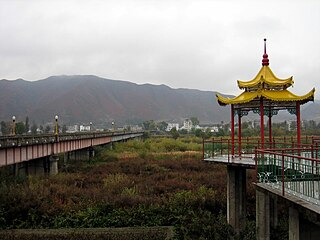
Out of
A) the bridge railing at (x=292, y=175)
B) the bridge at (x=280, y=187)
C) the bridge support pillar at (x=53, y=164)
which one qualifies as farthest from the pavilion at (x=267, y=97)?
the bridge support pillar at (x=53, y=164)

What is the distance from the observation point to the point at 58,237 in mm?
18031

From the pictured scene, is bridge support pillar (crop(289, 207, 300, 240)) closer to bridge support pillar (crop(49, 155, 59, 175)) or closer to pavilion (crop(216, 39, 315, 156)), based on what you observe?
pavilion (crop(216, 39, 315, 156))

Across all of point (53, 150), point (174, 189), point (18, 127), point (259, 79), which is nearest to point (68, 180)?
point (53, 150)

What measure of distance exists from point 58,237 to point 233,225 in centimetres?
873

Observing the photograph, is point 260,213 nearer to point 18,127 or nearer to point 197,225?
point 197,225

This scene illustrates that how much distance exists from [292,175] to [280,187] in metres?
0.57

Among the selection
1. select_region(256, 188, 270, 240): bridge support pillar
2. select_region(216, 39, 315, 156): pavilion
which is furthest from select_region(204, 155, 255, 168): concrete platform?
select_region(256, 188, 270, 240): bridge support pillar

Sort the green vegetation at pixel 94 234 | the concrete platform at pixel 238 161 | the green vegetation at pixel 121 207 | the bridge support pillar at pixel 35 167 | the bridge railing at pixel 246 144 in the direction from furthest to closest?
the bridge support pillar at pixel 35 167, the green vegetation at pixel 121 207, the green vegetation at pixel 94 234, the bridge railing at pixel 246 144, the concrete platform at pixel 238 161

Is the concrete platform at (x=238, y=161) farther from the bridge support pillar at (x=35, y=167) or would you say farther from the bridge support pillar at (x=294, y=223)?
the bridge support pillar at (x=35, y=167)

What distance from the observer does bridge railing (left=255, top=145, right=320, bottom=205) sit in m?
9.66

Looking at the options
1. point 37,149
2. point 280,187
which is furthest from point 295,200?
point 37,149

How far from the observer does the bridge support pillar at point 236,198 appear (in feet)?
54.0

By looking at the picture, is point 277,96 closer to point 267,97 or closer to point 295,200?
point 267,97

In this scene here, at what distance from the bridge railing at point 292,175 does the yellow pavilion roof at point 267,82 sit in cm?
328
